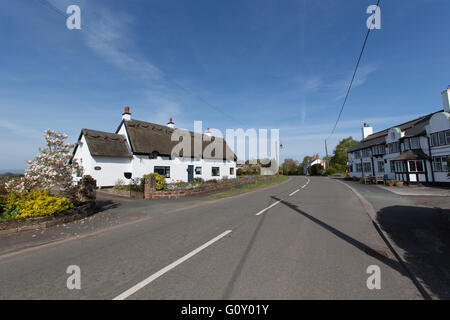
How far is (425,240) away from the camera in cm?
530

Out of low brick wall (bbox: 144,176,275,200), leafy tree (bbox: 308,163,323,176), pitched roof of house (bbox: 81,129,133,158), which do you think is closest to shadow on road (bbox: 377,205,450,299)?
low brick wall (bbox: 144,176,275,200)

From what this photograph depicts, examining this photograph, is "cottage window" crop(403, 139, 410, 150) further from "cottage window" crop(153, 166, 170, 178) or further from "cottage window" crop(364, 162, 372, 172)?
"cottage window" crop(153, 166, 170, 178)

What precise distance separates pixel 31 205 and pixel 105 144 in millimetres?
14925

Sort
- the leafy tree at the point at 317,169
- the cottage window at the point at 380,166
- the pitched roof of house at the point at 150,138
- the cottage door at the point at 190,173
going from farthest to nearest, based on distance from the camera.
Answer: the leafy tree at the point at 317,169 → the cottage window at the point at 380,166 → the cottage door at the point at 190,173 → the pitched roof of house at the point at 150,138

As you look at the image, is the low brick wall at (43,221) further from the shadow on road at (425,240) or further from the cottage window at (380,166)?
the cottage window at (380,166)

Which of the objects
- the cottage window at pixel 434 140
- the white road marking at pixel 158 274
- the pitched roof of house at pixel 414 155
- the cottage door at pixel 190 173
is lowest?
the white road marking at pixel 158 274

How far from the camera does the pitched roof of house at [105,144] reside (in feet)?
65.7

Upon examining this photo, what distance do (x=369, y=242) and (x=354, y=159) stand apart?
3930cm

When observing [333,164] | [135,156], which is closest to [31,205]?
[135,156]

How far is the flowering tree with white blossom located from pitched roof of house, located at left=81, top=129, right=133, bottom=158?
37.1 ft

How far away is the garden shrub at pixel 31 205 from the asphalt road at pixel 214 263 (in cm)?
229

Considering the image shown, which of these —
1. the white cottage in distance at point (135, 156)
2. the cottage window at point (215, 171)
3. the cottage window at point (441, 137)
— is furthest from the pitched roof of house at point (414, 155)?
the white cottage in distance at point (135, 156)

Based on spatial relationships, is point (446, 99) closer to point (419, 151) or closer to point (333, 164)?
point (419, 151)
